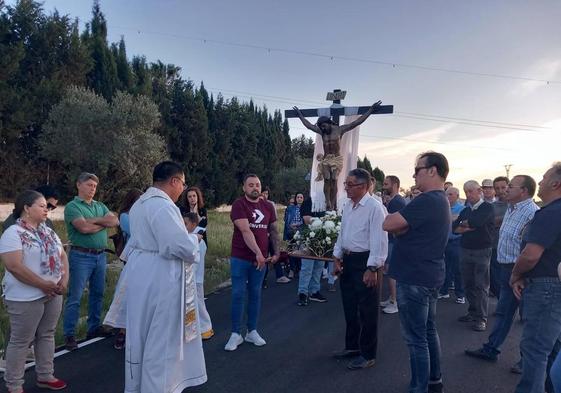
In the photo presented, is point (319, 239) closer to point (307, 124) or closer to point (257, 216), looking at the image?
point (257, 216)

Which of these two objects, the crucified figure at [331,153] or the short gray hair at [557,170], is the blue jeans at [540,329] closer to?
the short gray hair at [557,170]

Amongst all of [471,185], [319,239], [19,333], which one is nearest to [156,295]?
[19,333]

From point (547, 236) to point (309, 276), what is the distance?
483 cm

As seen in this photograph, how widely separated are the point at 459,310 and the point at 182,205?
4835mm

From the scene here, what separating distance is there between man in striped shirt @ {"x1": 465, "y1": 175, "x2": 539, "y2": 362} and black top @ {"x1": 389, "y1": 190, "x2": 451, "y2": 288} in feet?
4.84

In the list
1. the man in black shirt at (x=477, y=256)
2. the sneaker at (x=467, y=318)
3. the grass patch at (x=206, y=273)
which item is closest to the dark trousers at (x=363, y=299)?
the man in black shirt at (x=477, y=256)

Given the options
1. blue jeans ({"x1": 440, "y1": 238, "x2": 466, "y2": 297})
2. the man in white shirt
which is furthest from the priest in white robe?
blue jeans ({"x1": 440, "y1": 238, "x2": 466, "y2": 297})

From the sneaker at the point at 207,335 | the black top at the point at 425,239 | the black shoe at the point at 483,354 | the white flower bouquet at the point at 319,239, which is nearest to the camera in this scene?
the black top at the point at 425,239

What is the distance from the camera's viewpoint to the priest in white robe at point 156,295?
346 cm

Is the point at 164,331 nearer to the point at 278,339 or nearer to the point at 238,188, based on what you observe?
the point at 278,339

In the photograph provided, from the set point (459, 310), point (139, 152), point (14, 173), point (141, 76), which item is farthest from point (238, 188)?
point (459, 310)

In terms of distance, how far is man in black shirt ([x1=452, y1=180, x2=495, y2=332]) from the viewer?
6625 mm

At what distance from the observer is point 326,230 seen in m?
6.61

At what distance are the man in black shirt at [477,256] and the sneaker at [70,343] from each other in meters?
5.27
